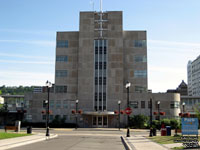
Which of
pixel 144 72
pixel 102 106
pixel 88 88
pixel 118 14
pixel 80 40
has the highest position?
pixel 118 14

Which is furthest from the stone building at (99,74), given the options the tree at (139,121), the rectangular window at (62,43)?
the tree at (139,121)

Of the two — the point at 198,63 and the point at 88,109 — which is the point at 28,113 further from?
the point at 198,63

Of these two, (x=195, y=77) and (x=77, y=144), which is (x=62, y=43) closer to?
(x=77, y=144)

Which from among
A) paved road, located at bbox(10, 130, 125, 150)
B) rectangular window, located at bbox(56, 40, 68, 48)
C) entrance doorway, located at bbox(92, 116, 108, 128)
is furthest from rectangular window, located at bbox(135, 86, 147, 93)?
paved road, located at bbox(10, 130, 125, 150)

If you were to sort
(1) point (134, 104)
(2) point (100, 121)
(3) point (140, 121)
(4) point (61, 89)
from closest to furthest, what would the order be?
(3) point (140, 121)
(2) point (100, 121)
(1) point (134, 104)
(4) point (61, 89)

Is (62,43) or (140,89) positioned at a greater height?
(62,43)

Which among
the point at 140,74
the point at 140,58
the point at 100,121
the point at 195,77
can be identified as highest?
the point at 195,77

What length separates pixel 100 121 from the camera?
63969 mm

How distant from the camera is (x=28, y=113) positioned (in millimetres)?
65875

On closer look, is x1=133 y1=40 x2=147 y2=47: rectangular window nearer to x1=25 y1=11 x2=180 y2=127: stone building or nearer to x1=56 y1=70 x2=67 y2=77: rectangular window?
x1=25 y1=11 x2=180 y2=127: stone building

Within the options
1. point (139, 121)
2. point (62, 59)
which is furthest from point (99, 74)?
point (139, 121)

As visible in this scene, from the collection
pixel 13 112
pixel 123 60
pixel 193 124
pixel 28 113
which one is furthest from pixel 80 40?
pixel 193 124

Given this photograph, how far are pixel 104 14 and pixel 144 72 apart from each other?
59.9 feet

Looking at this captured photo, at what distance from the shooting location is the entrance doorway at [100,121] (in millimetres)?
63625
